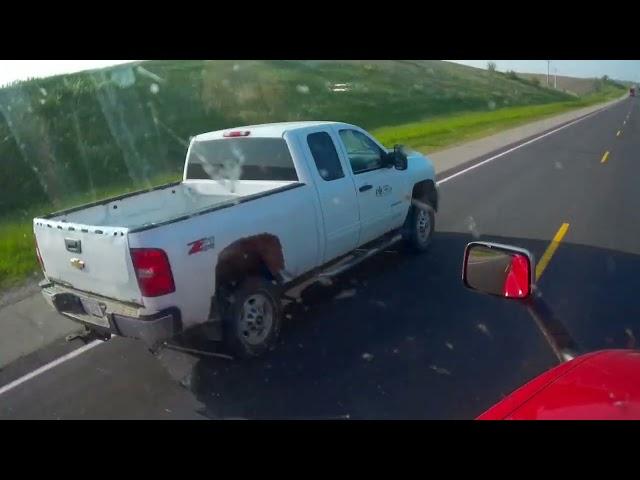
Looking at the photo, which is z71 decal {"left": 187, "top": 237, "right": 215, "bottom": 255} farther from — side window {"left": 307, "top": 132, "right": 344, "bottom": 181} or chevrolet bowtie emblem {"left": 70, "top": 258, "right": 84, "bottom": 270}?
side window {"left": 307, "top": 132, "right": 344, "bottom": 181}

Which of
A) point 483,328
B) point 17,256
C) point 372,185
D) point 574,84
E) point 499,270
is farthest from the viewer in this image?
point 574,84

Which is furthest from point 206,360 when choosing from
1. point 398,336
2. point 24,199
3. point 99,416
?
point 24,199

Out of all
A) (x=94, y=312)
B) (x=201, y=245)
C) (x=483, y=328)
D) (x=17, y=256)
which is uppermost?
(x=201, y=245)

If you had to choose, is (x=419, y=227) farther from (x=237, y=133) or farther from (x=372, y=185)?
(x=237, y=133)

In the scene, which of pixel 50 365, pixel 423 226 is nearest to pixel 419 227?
pixel 423 226

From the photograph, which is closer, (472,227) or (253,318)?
(253,318)

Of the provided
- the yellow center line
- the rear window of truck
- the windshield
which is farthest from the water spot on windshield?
the rear window of truck

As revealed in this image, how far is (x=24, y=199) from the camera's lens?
16.3m

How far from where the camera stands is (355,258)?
7148mm

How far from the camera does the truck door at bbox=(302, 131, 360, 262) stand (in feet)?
21.1

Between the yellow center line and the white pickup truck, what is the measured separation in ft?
5.60

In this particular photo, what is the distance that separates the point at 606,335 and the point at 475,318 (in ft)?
3.70

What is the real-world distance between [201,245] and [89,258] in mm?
883
